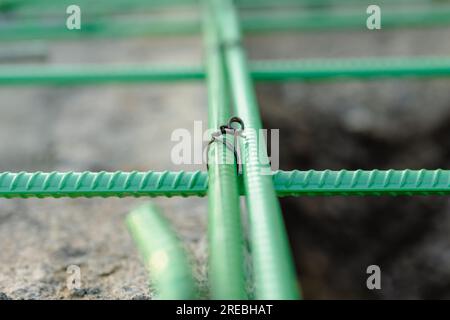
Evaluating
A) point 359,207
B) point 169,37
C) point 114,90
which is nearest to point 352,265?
point 359,207

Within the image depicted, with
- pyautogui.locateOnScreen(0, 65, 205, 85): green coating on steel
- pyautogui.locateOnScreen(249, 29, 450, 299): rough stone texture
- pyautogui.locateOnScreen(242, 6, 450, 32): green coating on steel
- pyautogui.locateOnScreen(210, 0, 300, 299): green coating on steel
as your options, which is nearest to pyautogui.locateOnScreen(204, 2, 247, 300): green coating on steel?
pyautogui.locateOnScreen(210, 0, 300, 299): green coating on steel

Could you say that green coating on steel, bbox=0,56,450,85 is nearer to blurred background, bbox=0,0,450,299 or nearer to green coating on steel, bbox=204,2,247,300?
blurred background, bbox=0,0,450,299

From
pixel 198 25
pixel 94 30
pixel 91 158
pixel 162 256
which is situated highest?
pixel 198 25

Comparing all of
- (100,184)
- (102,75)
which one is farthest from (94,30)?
(100,184)

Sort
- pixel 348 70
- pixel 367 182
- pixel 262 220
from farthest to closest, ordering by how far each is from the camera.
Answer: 1. pixel 348 70
2. pixel 367 182
3. pixel 262 220

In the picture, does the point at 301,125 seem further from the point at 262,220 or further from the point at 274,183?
the point at 262,220

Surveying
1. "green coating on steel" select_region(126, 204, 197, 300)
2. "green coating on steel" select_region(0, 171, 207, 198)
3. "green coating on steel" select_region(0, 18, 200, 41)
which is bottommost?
"green coating on steel" select_region(126, 204, 197, 300)

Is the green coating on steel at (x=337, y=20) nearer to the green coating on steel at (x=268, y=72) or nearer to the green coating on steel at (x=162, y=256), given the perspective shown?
the green coating on steel at (x=268, y=72)
